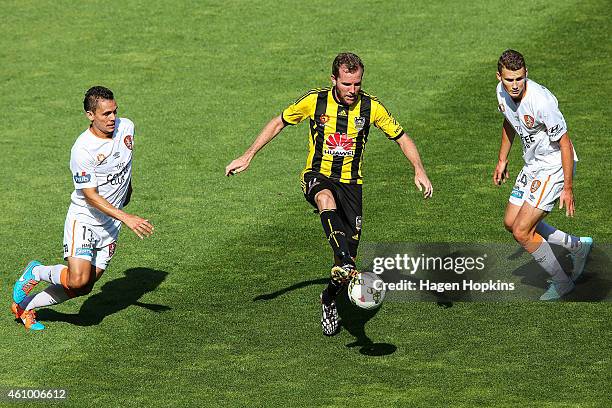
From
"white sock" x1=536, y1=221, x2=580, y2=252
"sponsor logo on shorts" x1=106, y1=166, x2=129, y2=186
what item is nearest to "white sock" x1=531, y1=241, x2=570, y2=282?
"white sock" x1=536, y1=221, x2=580, y2=252

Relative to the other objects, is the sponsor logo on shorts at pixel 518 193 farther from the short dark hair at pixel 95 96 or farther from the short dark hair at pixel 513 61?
the short dark hair at pixel 95 96

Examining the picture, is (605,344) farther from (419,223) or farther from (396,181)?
(396,181)

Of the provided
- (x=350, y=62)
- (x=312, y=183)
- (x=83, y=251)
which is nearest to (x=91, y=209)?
(x=83, y=251)

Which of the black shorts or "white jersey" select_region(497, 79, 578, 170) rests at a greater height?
"white jersey" select_region(497, 79, 578, 170)

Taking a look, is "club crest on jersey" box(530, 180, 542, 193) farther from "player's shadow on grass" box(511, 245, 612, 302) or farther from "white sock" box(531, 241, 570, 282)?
"player's shadow on grass" box(511, 245, 612, 302)

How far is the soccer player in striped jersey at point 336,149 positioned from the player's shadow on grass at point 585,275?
2256 millimetres

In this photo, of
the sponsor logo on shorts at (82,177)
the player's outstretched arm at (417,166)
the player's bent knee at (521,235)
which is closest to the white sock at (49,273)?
the sponsor logo on shorts at (82,177)

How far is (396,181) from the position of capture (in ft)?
57.6

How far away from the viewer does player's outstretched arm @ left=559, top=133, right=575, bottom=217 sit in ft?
42.9

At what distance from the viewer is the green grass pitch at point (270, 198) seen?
12.2 m

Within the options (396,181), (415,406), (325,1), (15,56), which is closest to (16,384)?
(415,406)

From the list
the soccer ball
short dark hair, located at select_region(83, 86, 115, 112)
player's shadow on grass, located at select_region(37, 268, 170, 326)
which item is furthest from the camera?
player's shadow on grass, located at select_region(37, 268, 170, 326)

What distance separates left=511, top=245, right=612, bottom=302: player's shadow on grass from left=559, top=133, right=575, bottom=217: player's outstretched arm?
1.17 meters

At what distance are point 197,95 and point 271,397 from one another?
31.7 ft
